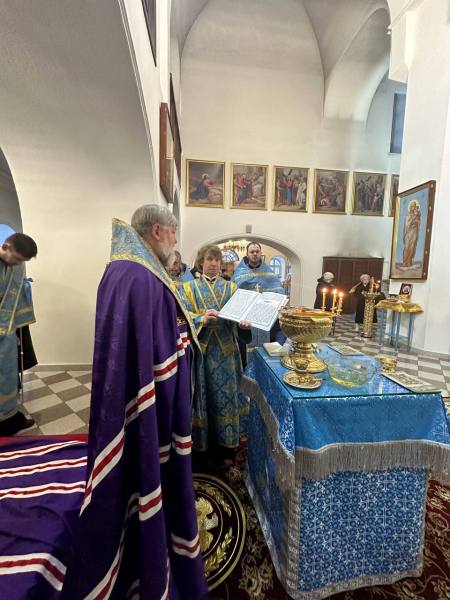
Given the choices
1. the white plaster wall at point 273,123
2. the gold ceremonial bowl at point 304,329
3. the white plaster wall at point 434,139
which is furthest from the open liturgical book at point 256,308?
the white plaster wall at point 273,123

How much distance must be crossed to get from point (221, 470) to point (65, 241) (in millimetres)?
3894

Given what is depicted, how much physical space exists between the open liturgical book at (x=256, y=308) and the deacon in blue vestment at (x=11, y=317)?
1.92 m

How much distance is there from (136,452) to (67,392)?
10.1 ft

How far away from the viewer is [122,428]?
1.11 meters

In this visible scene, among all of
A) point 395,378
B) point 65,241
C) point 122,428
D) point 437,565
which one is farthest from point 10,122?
point 437,565

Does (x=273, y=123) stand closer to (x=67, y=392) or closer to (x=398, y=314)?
(x=398, y=314)

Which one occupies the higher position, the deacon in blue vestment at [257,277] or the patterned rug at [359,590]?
the deacon in blue vestment at [257,277]

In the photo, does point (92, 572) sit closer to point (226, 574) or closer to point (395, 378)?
point (226, 574)

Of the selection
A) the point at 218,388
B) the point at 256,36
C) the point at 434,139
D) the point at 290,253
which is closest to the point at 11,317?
the point at 218,388

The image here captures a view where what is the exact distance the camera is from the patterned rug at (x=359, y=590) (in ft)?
4.63

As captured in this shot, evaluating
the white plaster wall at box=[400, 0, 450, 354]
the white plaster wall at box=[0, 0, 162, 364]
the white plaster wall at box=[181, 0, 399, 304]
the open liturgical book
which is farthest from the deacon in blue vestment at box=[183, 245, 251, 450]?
the white plaster wall at box=[181, 0, 399, 304]

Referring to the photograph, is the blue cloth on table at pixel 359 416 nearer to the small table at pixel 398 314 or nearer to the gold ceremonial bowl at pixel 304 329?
the gold ceremonial bowl at pixel 304 329

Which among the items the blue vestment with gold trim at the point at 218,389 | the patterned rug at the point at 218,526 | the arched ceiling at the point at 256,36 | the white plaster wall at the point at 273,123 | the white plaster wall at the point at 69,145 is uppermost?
the arched ceiling at the point at 256,36

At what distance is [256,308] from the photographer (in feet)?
6.40
